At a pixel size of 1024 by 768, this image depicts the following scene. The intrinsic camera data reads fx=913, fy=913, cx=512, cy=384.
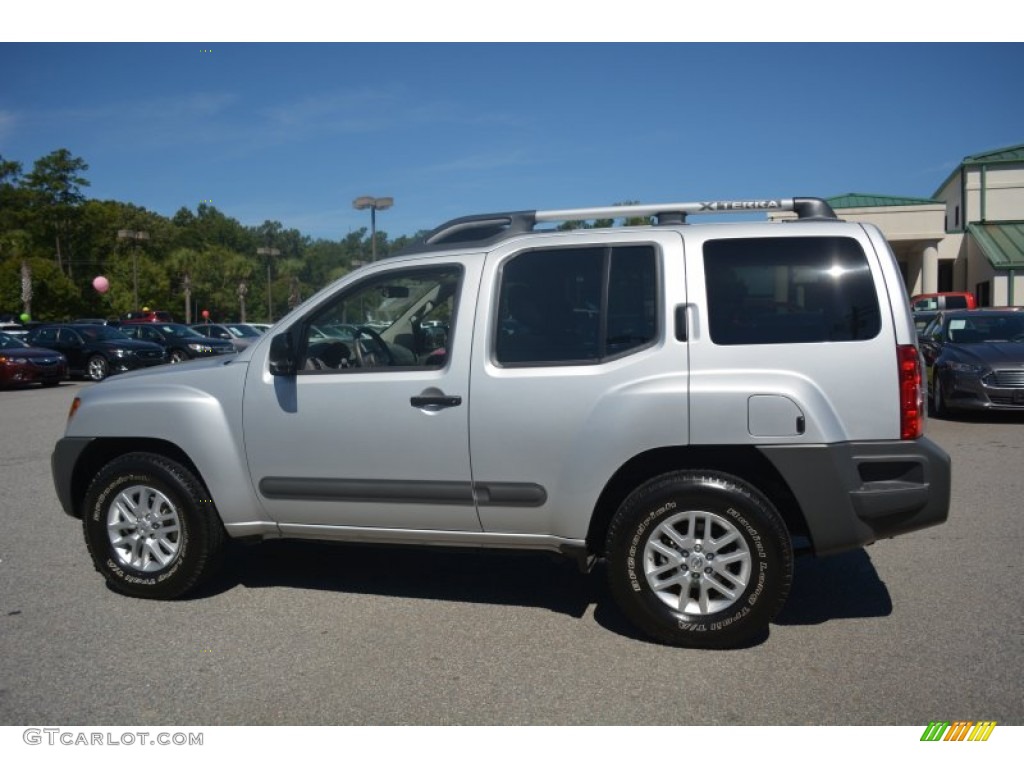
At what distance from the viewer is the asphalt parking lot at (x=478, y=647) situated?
12.0ft

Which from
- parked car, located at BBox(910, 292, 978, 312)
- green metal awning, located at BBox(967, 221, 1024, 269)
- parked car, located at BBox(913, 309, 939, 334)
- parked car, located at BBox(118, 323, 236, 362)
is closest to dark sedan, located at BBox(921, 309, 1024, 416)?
parked car, located at BBox(913, 309, 939, 334)

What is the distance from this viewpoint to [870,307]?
4195mm

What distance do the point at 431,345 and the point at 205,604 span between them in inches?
76.5

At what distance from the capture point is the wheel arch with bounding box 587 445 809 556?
438cm

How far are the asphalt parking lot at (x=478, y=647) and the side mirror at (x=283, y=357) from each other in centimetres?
130

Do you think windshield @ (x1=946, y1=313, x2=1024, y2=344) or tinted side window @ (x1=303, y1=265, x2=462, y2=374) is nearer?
tinted side window @ (x1=303, y1=265, x2=462, y2=374)

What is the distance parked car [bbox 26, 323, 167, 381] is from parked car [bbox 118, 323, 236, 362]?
6.26ft

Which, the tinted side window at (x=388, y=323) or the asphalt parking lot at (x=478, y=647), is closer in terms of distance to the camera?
the asphalt parking lot at (x=478, y=647)

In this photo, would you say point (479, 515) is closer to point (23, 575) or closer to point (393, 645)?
point (393, 645)

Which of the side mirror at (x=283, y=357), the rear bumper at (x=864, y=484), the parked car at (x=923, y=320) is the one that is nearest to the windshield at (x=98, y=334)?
the parked car at (x=923, y=320)

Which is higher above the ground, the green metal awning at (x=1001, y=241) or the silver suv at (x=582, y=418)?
the green metal awning at (x=1001, y=241)

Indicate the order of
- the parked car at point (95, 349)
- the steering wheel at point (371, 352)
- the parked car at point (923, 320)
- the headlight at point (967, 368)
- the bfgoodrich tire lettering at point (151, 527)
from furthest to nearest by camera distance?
the parked car at point (95, 349) → the parked car at point (923, 320) → the headlight at point (967, 368) → the bfgoodrich tire lettering at point (151, 527) → the steering wheel at point (371, 352)

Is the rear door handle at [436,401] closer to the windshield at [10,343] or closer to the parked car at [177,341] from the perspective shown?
the windshield at [10,343]

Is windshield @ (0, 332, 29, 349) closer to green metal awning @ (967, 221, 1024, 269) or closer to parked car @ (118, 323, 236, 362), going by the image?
parked car @ (118, 323, 236, 362)
